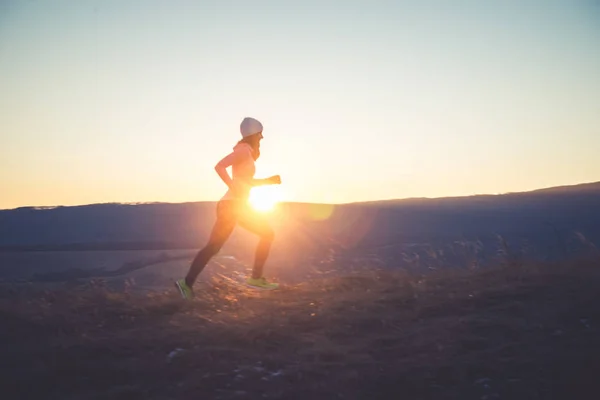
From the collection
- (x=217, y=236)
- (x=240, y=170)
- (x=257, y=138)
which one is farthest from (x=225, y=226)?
(x=257, y=138)

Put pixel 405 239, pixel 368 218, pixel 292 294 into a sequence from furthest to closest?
1. pixel 368 218
2. pixel 405 239
3. pixel 292 294

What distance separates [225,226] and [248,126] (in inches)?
44.8

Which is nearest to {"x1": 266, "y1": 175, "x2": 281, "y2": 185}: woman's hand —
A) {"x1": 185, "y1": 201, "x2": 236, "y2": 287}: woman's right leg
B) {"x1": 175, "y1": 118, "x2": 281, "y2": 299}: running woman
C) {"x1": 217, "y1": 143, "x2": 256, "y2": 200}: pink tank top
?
{"x1": 175, "y1": 118, "x2": 281, "y2": 299}: running woman

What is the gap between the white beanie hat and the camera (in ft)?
27.0

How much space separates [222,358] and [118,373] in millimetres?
699

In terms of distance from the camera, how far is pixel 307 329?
19.5 feet

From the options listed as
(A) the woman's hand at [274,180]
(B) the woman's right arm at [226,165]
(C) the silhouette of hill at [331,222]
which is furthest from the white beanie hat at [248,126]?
(C) the silhouette of hill at [331,222]

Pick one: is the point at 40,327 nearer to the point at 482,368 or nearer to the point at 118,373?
the point at 118,373

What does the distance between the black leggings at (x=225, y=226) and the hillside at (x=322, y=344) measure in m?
0.48

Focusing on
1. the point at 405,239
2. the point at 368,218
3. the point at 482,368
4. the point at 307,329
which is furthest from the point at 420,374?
the point at 368,218

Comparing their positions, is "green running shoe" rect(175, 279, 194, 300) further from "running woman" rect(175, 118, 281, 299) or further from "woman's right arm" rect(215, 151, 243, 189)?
"woman's right arm" rect(215, 151, 243, 189)

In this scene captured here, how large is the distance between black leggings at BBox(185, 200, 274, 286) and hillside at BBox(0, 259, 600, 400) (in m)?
0.48

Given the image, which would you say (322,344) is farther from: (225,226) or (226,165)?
(226,165)

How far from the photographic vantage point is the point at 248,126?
8.23 meters
